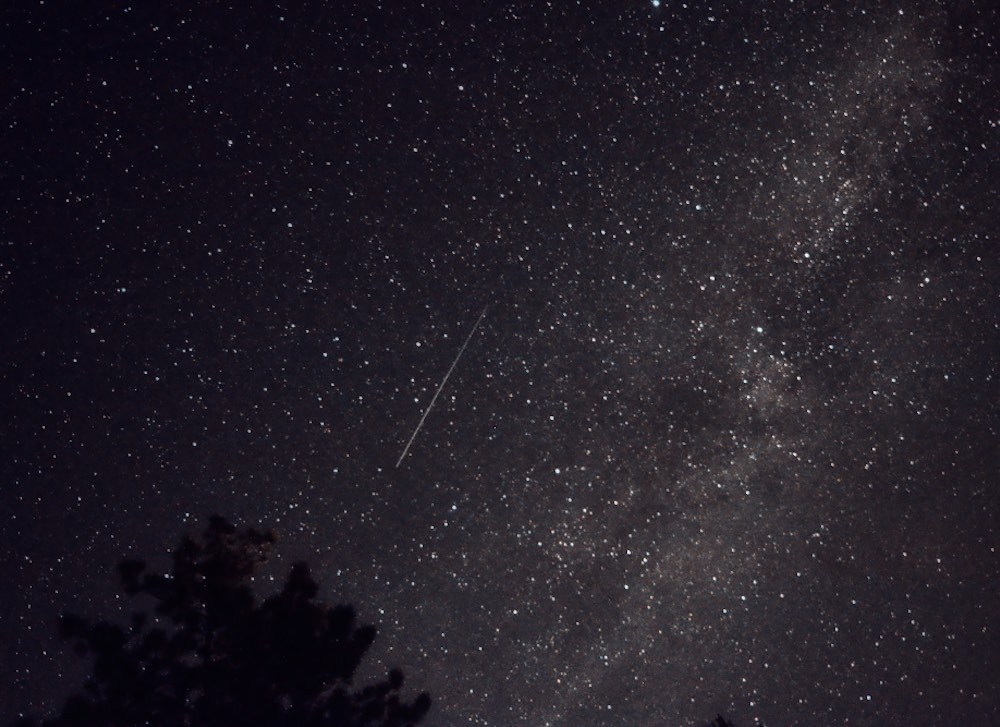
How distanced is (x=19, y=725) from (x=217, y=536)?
8.04 ft

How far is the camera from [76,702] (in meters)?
7.30

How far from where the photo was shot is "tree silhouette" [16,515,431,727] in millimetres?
7410

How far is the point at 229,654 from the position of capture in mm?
7930

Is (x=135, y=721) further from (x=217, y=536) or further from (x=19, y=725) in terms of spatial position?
(x=217, y=536)

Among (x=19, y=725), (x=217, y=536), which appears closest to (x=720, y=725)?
(x=217, y=536)

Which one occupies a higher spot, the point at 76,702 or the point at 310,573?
the point at 310,573

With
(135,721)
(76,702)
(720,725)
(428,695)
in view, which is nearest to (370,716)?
(428,695)

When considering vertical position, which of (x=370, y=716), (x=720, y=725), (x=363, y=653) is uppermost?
(x=720, y=725)

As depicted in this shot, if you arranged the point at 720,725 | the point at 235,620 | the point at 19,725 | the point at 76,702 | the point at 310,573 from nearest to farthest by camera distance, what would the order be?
the point at 19,725, the point at 76,702, the point at 235,620, the point at 310,573, the point at 720,725

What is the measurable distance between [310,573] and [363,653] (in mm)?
1126

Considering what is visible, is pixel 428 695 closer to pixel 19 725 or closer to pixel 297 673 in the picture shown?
pixel 297 673

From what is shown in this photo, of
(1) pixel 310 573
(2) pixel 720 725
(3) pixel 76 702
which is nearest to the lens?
(3) pixel 76 702

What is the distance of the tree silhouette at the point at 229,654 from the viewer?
24.3 feet

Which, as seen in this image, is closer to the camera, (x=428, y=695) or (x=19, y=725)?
(x=19, y=725)
